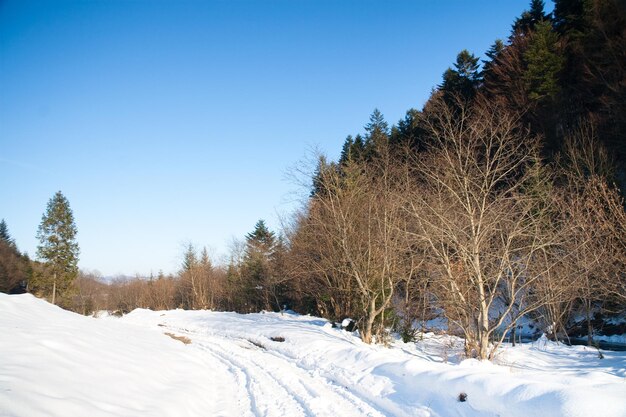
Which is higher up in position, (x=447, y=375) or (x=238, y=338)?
(x=447, y=375)

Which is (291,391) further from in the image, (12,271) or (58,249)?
(12,271)

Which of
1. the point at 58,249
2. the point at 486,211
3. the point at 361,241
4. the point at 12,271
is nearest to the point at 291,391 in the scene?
the point at 486,211

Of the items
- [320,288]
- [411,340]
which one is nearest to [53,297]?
[320,288]

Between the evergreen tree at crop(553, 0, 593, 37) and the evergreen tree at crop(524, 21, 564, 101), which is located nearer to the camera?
the evergreen tree at crop(553, 0, 593, 37)

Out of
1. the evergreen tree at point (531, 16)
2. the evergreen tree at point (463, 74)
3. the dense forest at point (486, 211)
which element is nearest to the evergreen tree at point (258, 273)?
the dense forest at point (486, 211)

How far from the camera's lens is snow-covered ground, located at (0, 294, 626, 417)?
212 inches

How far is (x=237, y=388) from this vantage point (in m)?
8.88

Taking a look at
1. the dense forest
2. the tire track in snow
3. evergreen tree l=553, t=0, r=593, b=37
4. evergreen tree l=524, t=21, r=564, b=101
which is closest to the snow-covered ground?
the tire track in snow

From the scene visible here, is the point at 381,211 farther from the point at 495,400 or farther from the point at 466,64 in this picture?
the point at 466,64

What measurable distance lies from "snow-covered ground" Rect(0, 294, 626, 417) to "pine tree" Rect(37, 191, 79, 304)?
3464cm

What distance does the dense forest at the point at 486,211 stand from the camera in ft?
36.9

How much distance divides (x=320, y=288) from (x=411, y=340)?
8483 millimetres

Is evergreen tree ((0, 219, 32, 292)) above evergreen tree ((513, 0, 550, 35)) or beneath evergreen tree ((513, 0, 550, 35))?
beneath

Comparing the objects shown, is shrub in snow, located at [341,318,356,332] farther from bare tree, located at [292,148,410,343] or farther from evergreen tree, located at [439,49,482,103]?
evergreen tree, located at [439,49,482,103]
